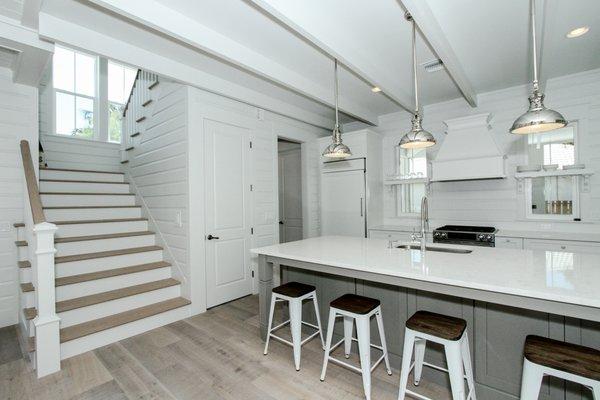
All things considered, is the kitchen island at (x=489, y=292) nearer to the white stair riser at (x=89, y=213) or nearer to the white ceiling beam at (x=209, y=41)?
the white ceiling beam at (x=209, y=41)

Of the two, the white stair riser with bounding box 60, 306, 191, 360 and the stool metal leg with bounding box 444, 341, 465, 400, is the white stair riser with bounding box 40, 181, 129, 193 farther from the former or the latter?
the stool metal leg with bounding box 444, 341, 465, 400

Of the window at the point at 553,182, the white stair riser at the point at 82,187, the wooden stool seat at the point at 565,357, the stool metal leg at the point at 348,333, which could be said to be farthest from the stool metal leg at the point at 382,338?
the white stair riser at the point at 82,187

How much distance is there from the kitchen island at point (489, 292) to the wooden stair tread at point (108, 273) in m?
1.76

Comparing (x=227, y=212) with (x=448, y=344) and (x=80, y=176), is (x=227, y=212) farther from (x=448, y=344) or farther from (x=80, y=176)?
(x=448, y=344)

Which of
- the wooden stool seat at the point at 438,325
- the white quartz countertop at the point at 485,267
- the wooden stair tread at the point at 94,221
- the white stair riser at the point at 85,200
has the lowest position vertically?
the wooden stool seat at the point at 438,325

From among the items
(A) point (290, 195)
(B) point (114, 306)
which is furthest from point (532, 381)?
(A) point (290, 195)

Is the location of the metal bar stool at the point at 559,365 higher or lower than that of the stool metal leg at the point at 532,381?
higher

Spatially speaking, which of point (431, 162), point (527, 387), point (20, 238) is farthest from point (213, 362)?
point (431, 162)

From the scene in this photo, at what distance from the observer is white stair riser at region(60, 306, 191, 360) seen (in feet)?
8.50

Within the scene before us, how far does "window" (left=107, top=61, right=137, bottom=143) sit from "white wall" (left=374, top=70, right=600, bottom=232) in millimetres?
5178

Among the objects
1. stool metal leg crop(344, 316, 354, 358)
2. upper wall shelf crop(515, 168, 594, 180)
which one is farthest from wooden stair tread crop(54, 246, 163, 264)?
upper wall shelf crop(515, 168, 594, 180)

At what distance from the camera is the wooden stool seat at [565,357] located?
135 centimetres

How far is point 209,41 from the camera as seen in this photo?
262cm

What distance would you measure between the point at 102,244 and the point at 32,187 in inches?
42.3
